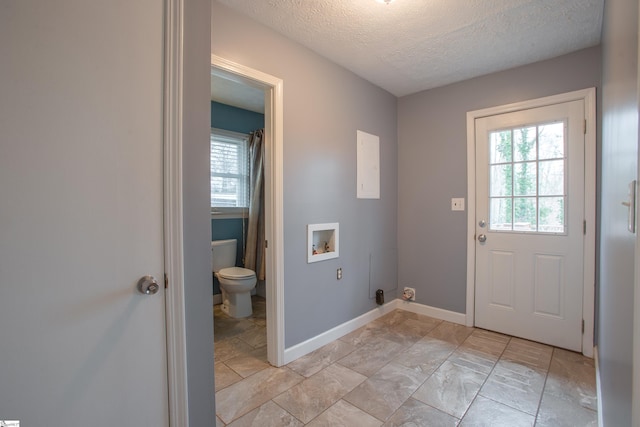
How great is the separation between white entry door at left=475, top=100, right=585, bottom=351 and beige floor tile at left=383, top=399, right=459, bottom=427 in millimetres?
1459

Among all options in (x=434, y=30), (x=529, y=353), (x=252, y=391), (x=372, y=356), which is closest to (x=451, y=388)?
(x=372, y=356)

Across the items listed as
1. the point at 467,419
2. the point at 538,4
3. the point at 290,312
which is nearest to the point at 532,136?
the point at 538,4

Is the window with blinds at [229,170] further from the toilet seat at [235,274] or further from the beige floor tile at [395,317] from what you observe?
the beige floor tile at [395,317]

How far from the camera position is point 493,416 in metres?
1.61

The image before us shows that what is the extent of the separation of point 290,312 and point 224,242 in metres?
1.67

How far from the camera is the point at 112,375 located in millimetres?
943

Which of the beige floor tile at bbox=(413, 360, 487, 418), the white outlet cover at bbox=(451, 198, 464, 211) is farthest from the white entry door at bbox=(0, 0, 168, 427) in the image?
the white outlet cover at bbox=(451, 198, 464, 211)

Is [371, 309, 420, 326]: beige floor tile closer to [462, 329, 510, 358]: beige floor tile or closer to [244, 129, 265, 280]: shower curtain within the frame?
[462, 329, 510, 358]: beige floor tile

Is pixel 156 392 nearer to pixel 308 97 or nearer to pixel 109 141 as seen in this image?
pixel 109 141

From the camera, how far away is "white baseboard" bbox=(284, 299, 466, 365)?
7.28ft

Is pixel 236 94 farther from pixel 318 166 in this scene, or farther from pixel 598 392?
pixel 598 392

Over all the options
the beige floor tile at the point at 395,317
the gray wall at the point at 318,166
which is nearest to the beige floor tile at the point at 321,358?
the gray wall at the point at 318,166

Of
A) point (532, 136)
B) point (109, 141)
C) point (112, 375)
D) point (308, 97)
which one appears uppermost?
point (308, 97)

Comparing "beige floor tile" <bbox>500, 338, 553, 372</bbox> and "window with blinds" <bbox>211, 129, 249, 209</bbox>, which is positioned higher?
"window with blinds" <bbox>211, 129, 249, 209</bbox>
